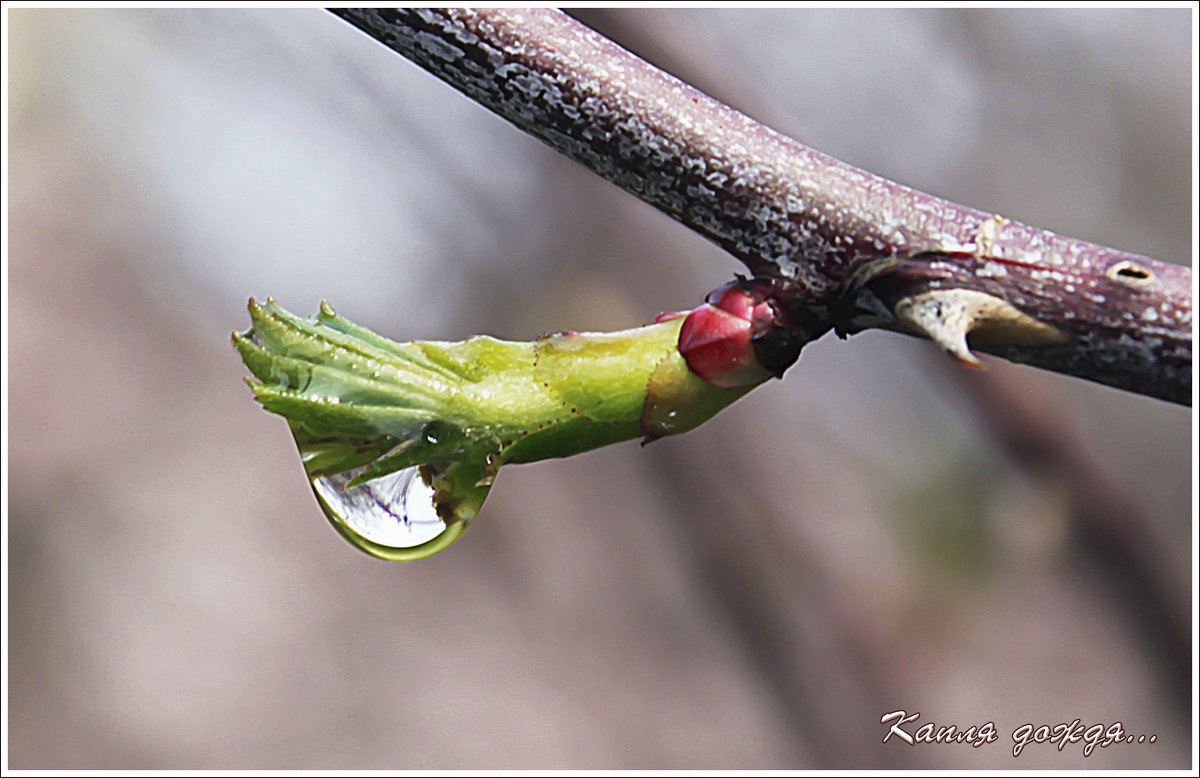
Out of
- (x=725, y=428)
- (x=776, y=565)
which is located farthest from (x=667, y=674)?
(x=725, y=428)

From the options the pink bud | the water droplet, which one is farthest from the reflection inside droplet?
the pink bud

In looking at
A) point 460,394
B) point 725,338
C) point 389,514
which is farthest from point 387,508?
point 725,338

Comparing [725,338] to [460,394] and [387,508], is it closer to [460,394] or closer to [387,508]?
[460,394]

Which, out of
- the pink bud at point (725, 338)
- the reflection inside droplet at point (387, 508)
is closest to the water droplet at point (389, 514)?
the reflection inside droplet at point (387, 508)

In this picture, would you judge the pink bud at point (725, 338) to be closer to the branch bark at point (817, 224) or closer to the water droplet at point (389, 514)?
the branch bark at point (817, 224)

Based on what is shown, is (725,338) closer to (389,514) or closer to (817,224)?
(817,224)

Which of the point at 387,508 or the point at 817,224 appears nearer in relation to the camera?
the point at 817,224
